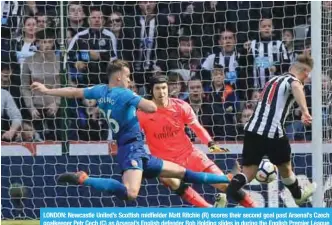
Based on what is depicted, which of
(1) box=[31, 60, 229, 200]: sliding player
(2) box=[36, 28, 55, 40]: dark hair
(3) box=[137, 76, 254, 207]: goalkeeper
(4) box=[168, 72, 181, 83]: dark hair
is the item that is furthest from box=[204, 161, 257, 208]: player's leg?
(2) box=[36, 28, 55, 40]: dark hair

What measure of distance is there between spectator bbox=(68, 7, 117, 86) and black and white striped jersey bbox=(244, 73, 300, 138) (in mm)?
2793

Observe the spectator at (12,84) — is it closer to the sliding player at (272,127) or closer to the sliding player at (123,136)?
the sliding player at (123,136)

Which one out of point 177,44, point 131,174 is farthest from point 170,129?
point 177,44

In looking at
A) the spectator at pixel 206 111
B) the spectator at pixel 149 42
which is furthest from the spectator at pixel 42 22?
the spectator at pixel 206 111

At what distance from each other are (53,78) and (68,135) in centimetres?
75

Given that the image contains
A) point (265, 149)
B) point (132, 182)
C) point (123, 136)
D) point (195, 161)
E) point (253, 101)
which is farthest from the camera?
point (253, 101)

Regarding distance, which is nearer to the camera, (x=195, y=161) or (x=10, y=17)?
(x=195, y=161)

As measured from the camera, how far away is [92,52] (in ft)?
41.2

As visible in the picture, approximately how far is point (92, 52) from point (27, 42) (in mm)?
829

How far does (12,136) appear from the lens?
12.4 metres

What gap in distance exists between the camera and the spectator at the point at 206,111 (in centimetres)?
1219

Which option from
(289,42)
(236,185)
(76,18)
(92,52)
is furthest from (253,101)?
(76,18)

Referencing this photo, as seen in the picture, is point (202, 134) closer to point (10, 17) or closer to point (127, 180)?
point (127, 180)

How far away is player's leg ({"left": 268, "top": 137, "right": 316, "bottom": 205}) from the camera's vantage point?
33.8 feet
